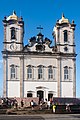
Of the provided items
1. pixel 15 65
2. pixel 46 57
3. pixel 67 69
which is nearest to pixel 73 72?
pixel 67 69

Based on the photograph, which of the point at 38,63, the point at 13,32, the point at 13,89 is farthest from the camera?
the point at 13,32

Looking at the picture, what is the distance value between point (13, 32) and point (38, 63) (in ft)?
22.3

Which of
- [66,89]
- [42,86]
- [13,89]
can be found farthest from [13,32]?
[66,89]

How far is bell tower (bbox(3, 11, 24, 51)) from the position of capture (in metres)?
56.4

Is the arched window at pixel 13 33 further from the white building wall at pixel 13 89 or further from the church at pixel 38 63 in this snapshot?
the white building wall at pixel 13 89

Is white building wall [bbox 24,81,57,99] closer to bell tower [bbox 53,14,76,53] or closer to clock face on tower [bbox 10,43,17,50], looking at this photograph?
clock face on tower [bbox 10,43,17,50]

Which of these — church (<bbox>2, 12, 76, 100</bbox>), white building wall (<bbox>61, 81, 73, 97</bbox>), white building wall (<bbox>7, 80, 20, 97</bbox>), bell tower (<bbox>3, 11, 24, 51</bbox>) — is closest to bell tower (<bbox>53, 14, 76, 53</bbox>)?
church (<bbox>2, 12, 76, 100</bbox>)

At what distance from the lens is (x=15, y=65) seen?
55.2 metres

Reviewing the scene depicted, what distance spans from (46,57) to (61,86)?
17.5ft

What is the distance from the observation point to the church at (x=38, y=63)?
179 feet

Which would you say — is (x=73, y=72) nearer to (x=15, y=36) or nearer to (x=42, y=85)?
(x=42, y=85)

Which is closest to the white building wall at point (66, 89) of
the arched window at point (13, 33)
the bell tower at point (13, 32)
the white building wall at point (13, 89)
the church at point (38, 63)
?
the church at point (38, 63)

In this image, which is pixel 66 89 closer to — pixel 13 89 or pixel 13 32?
pixel 13 89

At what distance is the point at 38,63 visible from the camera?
55500mm
